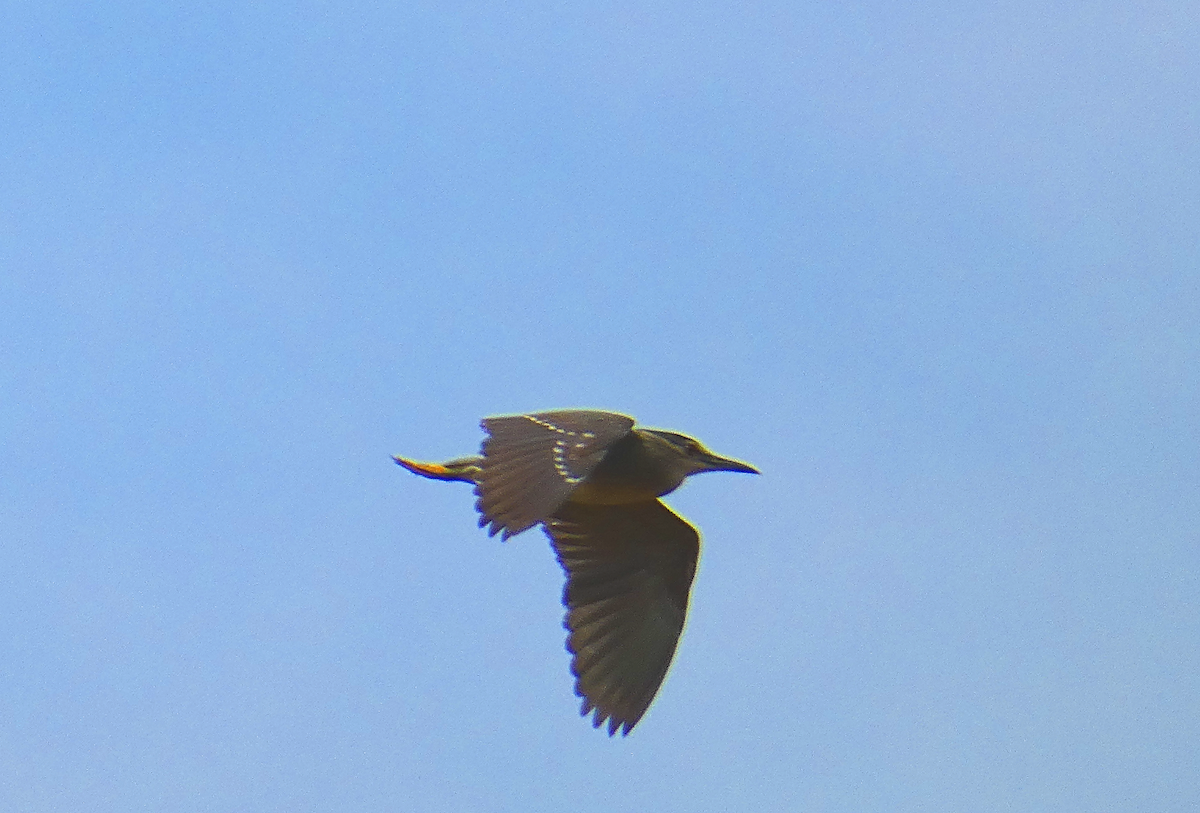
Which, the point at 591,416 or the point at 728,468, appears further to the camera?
the point at 728,468

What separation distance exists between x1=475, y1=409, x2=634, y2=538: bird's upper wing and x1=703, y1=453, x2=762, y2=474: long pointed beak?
140 cm

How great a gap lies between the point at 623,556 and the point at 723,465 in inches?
32.9

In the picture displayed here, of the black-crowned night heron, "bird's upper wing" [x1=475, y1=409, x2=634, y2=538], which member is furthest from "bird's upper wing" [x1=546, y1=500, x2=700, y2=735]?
"bird's upper wing" [x1=475, y1=409, x2=634, y2=538]

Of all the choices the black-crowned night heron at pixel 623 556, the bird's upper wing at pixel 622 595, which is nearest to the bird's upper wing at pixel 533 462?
the black-crowned night heron at pixel 623 556

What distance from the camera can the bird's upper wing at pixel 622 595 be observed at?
364 inches

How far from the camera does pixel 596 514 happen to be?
9.84 metres

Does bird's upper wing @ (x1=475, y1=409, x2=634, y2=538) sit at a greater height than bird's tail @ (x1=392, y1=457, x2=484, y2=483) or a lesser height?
lesser

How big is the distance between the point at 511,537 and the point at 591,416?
183 centimetres

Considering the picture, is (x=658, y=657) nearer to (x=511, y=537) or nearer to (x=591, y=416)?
(x=591, y=416)

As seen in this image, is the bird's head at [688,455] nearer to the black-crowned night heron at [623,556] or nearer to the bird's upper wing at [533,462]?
the black-crowned night heron at [623,556]

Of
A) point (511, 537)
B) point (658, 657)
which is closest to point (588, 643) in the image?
point (658, 657)

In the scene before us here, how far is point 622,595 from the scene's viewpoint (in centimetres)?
970

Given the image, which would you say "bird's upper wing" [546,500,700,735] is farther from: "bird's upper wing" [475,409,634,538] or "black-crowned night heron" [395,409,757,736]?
"bird's upper wing" [475,409,634,538]

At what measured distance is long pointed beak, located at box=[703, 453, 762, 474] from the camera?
9.84 metres
